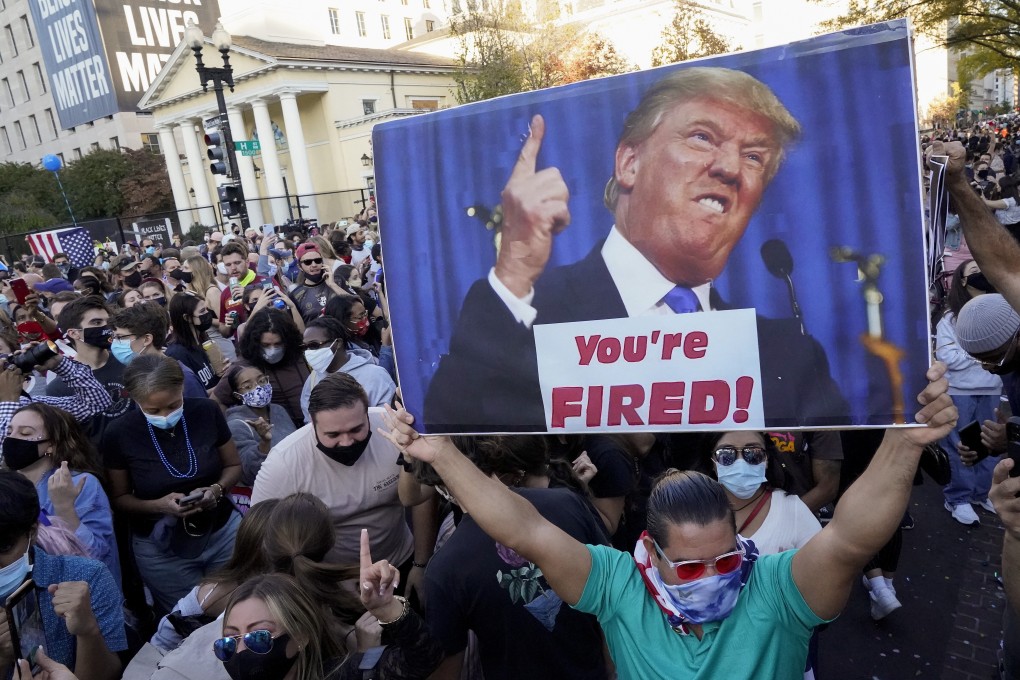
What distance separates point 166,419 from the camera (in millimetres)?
3721

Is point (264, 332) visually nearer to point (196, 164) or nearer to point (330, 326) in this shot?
point (330, 326)

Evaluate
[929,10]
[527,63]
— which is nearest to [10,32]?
[527,63]

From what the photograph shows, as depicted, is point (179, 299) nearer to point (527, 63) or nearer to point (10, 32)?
point (527, 63)

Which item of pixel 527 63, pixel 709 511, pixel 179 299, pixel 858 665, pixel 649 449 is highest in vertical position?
pixel 527 63

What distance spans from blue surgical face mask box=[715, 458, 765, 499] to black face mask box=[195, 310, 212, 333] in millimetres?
4278

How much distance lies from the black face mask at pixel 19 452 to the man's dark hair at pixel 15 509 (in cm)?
86

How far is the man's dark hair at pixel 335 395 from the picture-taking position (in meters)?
3.35

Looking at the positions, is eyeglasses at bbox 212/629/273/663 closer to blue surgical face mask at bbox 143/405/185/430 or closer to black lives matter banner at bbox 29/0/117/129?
blue surgical face mask at bbox 143/405/185/430

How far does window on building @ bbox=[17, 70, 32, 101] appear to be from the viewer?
186ft

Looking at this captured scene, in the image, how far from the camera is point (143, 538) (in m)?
3.71

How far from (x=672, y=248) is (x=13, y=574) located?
241cm

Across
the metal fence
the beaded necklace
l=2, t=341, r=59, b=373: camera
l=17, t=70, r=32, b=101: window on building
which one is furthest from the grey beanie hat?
l=17, t=70, r=32, b=101: window on building

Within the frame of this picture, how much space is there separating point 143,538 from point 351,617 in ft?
5.77

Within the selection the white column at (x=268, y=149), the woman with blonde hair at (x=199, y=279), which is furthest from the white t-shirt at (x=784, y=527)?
the white column at (x=268, y=149)
